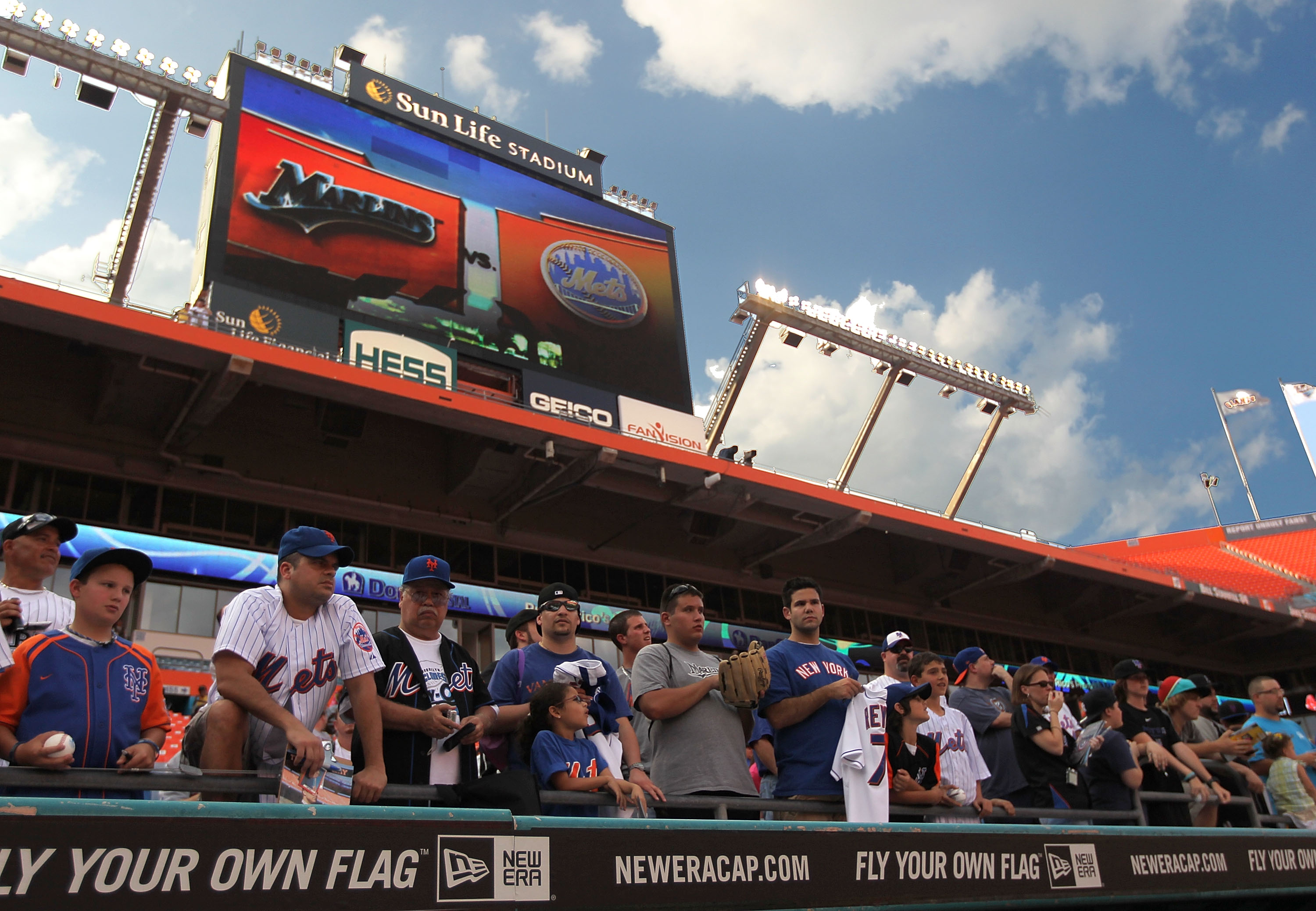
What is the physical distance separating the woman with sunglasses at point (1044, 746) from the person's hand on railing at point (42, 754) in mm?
4952

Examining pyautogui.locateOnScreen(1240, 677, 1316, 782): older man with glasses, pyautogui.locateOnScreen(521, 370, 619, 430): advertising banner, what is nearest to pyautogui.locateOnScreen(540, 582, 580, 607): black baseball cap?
pyautogui.locateOnScreen(1240, 677, 1316, 782): older man with glasses

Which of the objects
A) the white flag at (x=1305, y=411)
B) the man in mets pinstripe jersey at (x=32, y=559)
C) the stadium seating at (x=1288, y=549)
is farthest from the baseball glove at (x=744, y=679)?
the white flag at (x=1305, y=411)

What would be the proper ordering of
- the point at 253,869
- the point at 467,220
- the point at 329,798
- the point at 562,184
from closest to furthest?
the point at 253,869 < the point at 329,798 < the point at 467,220 < the point at 562,184

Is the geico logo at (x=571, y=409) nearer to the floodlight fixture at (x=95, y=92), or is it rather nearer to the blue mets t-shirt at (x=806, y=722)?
the floodlight fixture at (x=95, y=92)

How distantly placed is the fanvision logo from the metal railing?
16126mm

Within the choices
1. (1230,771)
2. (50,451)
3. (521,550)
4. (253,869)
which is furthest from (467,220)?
(253,869)

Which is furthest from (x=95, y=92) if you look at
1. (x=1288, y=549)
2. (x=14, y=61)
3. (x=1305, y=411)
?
(x=1305, y=411)

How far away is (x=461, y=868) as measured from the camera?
2.78 m

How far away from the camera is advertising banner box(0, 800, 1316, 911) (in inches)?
89.7

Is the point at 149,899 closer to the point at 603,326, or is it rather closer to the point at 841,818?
the point at 841,818

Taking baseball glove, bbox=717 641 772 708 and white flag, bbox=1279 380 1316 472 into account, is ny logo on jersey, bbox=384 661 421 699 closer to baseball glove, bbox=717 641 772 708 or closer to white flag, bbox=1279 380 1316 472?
baseball glove, bbox=717 641 772 708

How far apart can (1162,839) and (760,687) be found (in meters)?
2.60

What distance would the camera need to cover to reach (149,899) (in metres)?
2.28

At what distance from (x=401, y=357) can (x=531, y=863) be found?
15107 mm
